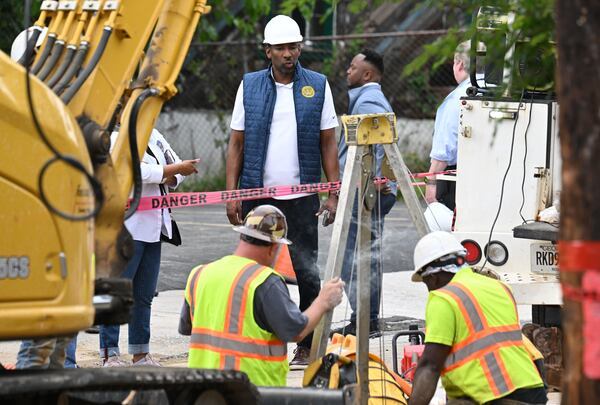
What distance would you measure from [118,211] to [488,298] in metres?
1.76

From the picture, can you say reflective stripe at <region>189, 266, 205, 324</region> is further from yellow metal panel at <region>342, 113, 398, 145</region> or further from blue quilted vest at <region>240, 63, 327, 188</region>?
blue quilted vest at <region>240, 63, 327, 188</region>

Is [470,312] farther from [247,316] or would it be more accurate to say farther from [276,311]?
[247,316]

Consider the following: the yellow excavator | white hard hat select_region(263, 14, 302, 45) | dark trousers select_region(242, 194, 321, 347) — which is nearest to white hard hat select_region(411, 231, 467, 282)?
the yellow excavator

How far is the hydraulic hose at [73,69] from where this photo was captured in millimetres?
5836

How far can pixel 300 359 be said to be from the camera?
8617 mm

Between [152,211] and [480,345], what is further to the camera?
[152,211]

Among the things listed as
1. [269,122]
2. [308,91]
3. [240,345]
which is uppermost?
[308,91]

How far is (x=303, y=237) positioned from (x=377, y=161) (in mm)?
691

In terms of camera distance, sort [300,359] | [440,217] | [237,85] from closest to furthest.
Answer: [300,359] < [440,217] < [237,85]

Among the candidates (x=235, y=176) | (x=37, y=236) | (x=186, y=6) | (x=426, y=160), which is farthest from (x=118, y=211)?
(x=426, y=160)

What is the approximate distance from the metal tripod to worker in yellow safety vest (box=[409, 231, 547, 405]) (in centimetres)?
53

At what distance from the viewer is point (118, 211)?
19.2ft

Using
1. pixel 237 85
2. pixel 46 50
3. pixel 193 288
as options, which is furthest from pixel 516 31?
pixel 237 85

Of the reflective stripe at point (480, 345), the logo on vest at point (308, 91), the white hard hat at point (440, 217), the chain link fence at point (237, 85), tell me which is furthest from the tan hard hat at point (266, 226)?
the chain link fence at point (237, 85)
